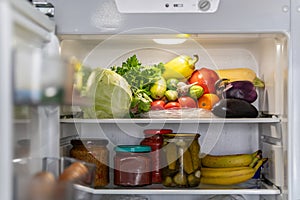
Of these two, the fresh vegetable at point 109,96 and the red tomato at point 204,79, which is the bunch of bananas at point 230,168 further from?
the fresh vegetable at point 109,96

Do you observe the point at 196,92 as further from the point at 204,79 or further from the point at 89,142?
the point at 89,142

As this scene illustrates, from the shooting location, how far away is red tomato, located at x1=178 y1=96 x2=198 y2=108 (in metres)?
1.75

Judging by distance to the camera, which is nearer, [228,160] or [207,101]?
[207,101]

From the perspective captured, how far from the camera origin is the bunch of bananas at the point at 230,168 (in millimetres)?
1824

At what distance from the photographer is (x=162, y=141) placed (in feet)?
5.82

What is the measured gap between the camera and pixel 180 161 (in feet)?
5.83

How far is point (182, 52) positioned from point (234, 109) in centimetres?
26

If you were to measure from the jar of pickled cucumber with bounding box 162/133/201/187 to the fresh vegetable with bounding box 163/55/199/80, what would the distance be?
202mm

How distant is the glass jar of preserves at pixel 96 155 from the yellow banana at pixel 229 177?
345mm

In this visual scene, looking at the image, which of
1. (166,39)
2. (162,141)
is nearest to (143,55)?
(166,39)

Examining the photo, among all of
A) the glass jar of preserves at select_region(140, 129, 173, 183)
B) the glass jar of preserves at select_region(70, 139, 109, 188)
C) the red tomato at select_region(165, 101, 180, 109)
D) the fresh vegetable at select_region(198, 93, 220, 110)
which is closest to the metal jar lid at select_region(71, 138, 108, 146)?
the glass jar of preserves at select_region(70, 139, 109, 188)
